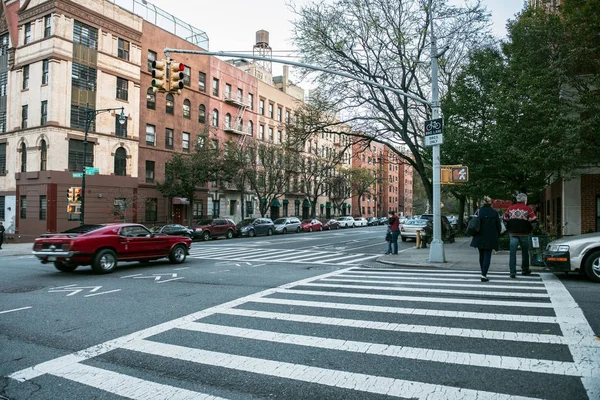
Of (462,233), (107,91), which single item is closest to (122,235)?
(107,91)

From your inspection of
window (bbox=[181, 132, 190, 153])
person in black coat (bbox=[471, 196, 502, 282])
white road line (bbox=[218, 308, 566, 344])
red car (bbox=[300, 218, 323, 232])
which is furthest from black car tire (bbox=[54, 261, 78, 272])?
red car (bbox=[300, 218, 323, 232])

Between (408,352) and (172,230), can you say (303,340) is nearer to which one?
(408,352)

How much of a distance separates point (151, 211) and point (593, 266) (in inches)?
1299

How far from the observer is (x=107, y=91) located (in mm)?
33000

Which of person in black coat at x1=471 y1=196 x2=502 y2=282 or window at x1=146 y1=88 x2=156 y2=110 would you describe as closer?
person in black coat at x1=471 y1=196 x2=502 y2=282

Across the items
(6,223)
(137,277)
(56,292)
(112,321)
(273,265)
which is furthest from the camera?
(6,223)

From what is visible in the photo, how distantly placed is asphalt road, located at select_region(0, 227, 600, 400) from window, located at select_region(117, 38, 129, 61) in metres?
28.5

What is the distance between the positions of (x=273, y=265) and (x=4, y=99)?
101 feet

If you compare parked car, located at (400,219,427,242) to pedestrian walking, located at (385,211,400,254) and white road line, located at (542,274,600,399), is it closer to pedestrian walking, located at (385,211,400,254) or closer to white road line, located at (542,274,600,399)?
pedestrian walking, located at (385,211,400,254)

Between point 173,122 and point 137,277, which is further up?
point 173,122

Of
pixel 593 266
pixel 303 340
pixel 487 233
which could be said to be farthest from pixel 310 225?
pixel 303 340

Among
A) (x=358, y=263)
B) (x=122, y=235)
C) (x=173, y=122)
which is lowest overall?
(x=358, y=263)

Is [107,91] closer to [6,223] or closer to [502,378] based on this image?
[6,223]

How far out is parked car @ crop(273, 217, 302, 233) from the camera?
138 feet
